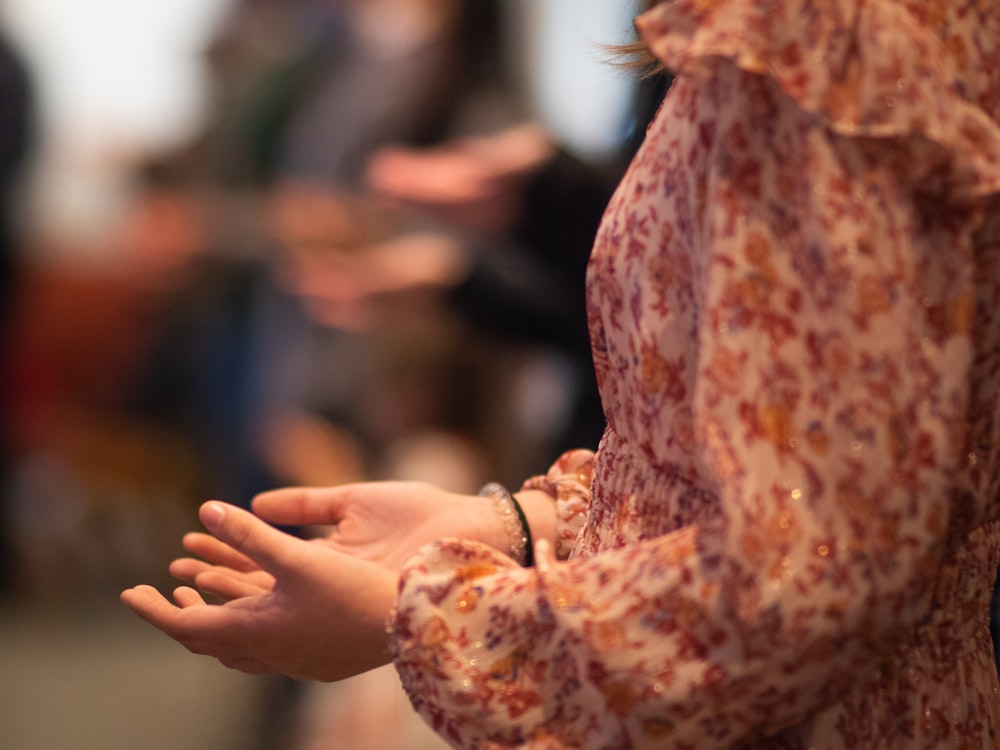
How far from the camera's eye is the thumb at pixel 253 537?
64 cm

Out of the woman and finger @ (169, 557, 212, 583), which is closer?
the woman

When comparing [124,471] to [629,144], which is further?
[124,471]

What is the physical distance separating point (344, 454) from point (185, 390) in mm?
1016

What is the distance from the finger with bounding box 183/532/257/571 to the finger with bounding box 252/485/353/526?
4 cm

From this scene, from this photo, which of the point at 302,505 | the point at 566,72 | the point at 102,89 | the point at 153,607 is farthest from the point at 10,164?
the point at 153,607

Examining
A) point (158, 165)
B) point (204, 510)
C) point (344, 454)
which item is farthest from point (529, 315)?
point (158, 165)

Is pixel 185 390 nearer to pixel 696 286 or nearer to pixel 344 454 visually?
pixel 344 454

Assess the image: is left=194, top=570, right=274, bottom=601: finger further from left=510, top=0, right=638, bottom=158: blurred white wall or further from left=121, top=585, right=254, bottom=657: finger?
left=510, top=0, right=638, bottom=158: blurred white wall

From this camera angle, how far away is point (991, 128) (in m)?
0.54

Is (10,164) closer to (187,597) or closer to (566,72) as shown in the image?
(566,72)

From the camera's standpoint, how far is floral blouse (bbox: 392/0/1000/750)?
0.51 metres

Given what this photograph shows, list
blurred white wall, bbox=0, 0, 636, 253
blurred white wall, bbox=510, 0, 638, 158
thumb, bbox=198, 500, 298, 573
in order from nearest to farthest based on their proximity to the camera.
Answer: thumb, bbox=198, 500, 298, 573 < blurred white wall, bbox=510, 0, 638, 158 < blurred white wall, bbox=0, 0, 636, 253

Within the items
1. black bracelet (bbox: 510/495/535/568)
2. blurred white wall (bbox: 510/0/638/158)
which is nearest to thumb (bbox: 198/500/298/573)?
black bracelet (bbox: 510/495/535/568)

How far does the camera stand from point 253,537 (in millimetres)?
641
